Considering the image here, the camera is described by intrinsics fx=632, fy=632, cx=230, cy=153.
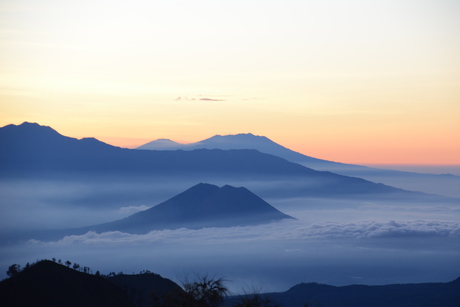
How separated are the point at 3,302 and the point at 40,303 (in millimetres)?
4261

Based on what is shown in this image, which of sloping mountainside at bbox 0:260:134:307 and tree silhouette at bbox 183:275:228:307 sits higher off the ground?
tree silhouette at bbox 183:275:228:307

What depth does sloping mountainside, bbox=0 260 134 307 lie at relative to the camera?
242 feet

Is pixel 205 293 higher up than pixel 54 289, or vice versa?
pixel 205 293

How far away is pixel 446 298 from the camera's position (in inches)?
7820

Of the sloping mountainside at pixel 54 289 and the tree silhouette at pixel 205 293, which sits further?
the sloping mountainside at pixel 54 289

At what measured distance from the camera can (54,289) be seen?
77625 millimetres

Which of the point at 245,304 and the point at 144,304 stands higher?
the point at 245,304

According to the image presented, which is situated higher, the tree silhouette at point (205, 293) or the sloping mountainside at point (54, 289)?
the tree silhouette at point (205, 293)

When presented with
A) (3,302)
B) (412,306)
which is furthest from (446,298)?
(3,302)

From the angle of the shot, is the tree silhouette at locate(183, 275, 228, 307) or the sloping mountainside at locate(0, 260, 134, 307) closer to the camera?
the tree silhouette at locate(183, 275, 228, 307)

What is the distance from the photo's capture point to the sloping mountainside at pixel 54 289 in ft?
242

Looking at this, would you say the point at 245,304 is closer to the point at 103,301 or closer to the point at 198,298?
the point at 198,298

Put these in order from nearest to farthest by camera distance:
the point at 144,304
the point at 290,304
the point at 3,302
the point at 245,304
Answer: the point at 245,304 < the point at 3,302 < the point at 144,304 < the point at 290,304

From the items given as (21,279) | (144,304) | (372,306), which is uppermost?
(21,279)
